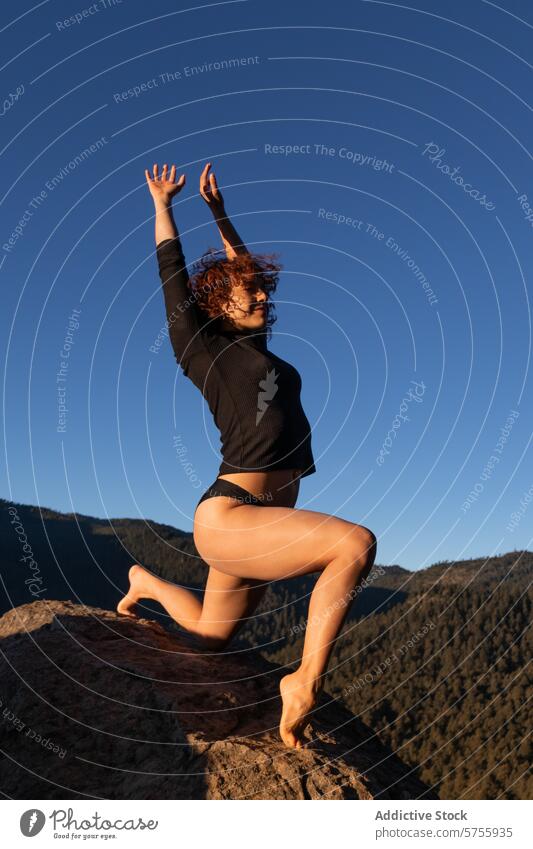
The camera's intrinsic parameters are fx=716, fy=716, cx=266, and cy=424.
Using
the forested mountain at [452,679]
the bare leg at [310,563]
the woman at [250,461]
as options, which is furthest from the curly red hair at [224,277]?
the forested mountain at [452,679]

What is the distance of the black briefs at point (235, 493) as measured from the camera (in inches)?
215

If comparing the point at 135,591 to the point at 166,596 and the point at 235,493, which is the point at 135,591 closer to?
the point at 166,596

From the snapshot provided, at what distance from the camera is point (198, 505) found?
18.7 ft

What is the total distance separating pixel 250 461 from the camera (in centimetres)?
553

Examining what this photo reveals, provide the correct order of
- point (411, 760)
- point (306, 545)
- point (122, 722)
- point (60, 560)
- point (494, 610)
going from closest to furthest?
point (306, 545), point (122, 722), point (411, 760), point (494, 610), point (60, 560)

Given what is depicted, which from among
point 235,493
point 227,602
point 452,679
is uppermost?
point 235,493

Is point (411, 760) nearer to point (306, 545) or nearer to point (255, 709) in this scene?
point (255, 709)

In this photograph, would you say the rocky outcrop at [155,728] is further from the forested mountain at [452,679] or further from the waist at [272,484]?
the forested mountain at [452,679]

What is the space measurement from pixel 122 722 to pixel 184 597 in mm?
1467

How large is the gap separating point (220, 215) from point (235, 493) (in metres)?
2.51

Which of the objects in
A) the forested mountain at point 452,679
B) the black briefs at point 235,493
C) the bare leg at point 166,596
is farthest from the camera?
the forested mountain at point 452,679

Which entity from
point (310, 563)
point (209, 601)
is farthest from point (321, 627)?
point (209, 601)

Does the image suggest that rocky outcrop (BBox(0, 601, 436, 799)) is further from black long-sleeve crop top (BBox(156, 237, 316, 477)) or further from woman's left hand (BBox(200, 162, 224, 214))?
woman's left hand (BBox(200, 162, 224, 214))

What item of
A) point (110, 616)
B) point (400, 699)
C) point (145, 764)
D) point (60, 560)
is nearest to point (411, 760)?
point (400, 699)
